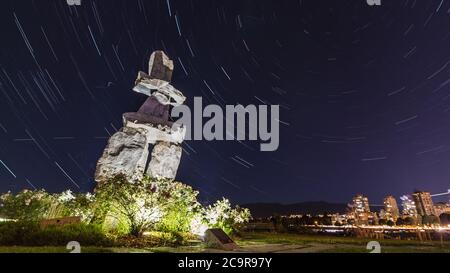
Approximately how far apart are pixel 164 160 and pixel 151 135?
168cm

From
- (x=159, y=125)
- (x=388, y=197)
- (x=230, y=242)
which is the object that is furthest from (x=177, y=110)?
→ (x=388, y=197)

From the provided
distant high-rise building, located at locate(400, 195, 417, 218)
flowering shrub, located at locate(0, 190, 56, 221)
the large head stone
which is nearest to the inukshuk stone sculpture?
the large head stone

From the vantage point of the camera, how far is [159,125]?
17.7m

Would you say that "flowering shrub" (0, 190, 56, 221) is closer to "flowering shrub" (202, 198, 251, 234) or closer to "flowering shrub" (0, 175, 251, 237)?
"flowering shrub" (0, 175, 251, 237)

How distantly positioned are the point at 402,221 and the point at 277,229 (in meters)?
60.9

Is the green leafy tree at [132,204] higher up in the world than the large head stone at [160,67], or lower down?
lower down

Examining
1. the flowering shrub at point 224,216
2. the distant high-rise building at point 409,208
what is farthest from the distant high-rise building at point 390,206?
the flowering shrub at point 224,216

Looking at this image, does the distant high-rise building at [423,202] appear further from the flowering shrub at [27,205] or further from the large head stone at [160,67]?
the flowering shrub at [27,205]

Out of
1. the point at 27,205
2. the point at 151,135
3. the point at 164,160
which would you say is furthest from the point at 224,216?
the point at 27,205

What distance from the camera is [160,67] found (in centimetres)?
1917

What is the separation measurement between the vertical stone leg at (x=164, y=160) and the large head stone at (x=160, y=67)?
4.33m

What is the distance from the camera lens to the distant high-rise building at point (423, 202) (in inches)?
4557

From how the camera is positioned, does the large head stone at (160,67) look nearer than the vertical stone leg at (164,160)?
No
